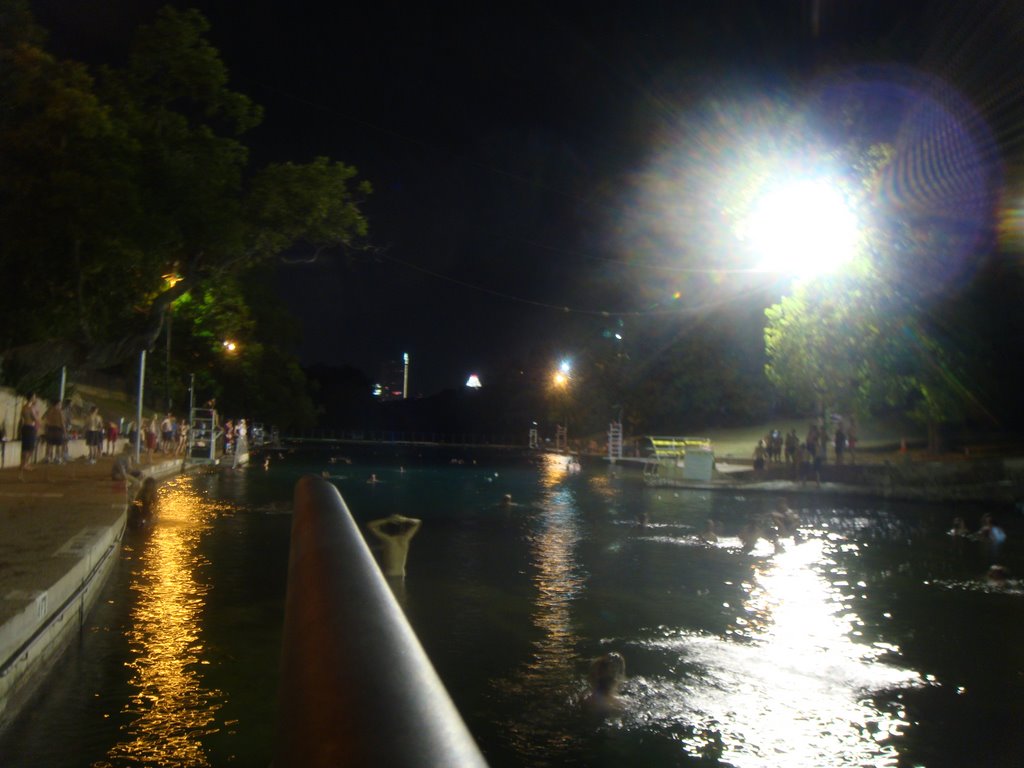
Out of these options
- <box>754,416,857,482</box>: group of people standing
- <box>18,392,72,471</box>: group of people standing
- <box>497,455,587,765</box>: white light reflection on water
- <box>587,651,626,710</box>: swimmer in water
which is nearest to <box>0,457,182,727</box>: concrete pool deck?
<box>18,392,72,471</box>: group of people standing

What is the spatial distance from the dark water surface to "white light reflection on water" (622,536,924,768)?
0.03 metres

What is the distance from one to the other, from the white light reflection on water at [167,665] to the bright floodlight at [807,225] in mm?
19227

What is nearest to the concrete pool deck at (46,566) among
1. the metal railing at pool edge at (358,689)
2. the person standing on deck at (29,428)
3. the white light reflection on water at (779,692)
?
the person standing on deck at (29,428)

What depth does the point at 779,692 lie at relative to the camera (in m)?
7.52

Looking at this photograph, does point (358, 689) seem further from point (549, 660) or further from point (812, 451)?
point (812, 451)

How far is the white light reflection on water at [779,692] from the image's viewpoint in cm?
627

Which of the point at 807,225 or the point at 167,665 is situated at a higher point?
the point at 807,225

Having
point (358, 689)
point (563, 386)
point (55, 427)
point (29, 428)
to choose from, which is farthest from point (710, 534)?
point (563, 386)

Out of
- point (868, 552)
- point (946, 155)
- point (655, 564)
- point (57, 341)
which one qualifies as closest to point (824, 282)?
point (946, 155)

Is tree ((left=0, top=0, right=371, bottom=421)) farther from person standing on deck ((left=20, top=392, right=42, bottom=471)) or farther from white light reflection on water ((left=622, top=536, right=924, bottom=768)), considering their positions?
white light reflection on water ((left=622, top=536, right=924, bottom=768))

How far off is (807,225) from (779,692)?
21643 mm

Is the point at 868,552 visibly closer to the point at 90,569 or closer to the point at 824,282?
the point at 90,569

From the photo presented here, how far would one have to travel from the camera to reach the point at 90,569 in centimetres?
996

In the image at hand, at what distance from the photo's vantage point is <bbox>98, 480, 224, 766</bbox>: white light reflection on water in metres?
5.82
